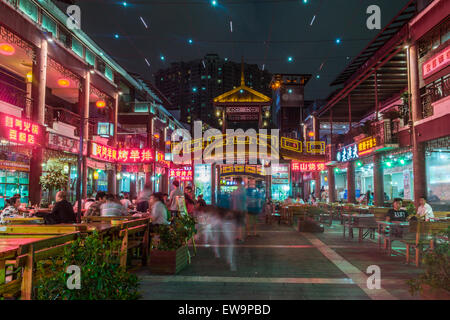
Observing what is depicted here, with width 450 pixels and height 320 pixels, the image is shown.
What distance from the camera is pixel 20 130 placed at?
12.2m

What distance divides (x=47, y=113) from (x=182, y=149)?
10.3 metres

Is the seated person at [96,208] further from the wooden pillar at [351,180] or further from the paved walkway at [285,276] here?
the wooden pillar at [351,180]

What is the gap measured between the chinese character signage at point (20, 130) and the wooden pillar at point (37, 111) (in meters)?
0.71

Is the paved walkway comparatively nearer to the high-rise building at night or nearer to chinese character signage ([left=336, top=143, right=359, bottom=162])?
chinese character signage ([left=336, top=143, right=359, bottom=162])

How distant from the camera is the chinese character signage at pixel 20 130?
1120cm

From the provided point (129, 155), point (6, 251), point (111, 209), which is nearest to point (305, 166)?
point (129, 155)

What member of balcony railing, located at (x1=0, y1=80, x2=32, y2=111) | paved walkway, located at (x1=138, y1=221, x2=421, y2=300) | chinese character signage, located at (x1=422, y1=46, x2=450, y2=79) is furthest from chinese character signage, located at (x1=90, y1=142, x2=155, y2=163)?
chinese character signage, located at (x1=422, y1=46, x2=450, y2=79)

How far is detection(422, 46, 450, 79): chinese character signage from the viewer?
461 inches

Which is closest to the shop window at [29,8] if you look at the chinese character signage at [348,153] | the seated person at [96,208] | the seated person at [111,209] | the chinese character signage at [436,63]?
the seated person at [96,208]

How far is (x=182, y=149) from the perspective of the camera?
25.6m

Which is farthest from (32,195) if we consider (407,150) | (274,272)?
(407,150)

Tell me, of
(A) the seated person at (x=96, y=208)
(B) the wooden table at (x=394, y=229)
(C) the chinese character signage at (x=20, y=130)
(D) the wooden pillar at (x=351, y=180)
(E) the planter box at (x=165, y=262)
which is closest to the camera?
(E) the planter box at (x=165, y=262)

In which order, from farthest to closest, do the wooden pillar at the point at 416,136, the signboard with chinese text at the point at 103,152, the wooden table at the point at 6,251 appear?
1. the signboard with chinese text at the point at 103,152
2. the wooden pillar at the point at 416,136
3. the wooden table at the point at 6,251
